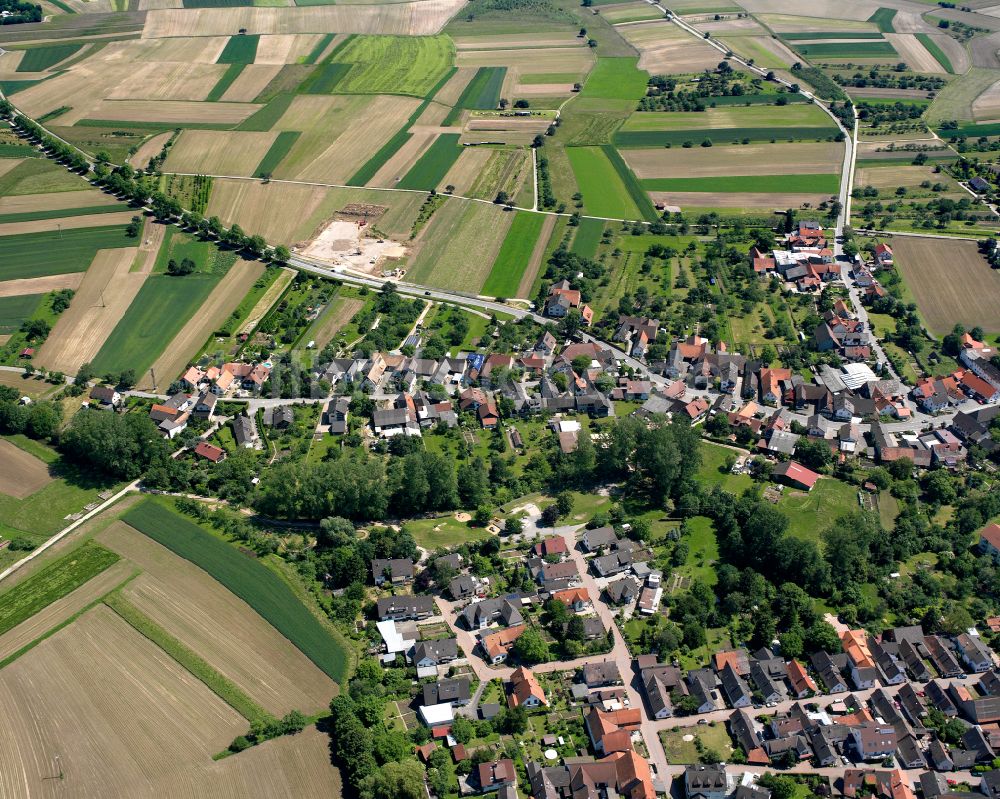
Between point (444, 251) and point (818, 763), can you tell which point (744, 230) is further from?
point (818, 763)

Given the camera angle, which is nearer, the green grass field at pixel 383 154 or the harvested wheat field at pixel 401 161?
the harvested wheat field at pixel 401 161

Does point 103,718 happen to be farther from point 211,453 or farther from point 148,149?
point 148,149

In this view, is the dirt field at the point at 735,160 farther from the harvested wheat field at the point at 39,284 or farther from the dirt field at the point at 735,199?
the harvested wheat field at the point at 39,284

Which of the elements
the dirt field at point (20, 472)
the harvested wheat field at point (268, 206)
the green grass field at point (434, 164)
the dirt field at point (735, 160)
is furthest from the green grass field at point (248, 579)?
the dirt field at point (735, 160)

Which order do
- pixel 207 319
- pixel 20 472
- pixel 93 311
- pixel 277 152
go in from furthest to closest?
pixel 277 152 < pixel 93 311 < pixel 207 319 < pixel 20 472

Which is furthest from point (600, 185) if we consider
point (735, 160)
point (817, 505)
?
point (817, 505)

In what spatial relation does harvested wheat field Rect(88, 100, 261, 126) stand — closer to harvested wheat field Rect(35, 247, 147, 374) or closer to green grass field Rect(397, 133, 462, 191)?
green grass field Rect(397, 133, 462, 191)
